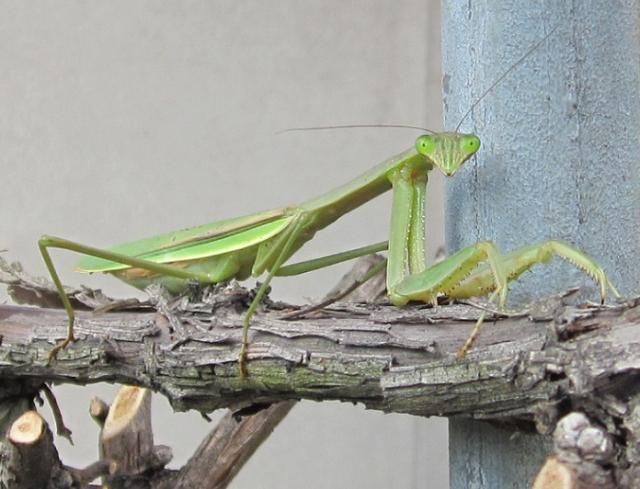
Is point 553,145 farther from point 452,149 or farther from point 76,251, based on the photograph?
point 76,251

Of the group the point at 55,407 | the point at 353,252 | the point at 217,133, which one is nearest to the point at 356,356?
the point at 353,252

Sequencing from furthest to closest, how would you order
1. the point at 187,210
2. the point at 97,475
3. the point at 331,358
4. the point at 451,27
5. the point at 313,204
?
the point at 187,210 < the point at 97,475 < the point at 313,204 < the point at 451,27 < the point at 331,358

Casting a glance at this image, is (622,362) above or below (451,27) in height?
below

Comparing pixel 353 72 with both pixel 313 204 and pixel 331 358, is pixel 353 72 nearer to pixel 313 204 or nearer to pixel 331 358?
pixel 313 204

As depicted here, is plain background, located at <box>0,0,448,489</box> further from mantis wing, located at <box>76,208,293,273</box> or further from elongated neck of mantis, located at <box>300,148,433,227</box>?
elongated neck of mantis, located at <box>300,148,433,227</box>

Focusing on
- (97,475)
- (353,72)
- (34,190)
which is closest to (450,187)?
(97,475)

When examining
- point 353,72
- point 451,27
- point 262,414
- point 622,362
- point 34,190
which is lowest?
point 622,362

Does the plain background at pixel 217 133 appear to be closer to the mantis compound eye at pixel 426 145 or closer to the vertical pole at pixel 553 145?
the mantis compound eye at pixel 426 145
